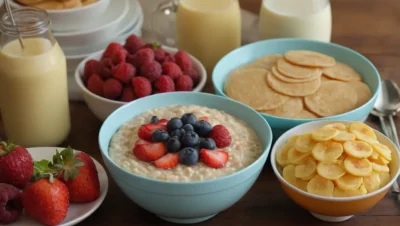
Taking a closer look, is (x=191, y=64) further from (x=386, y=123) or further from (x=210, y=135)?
(x=386, y=123)

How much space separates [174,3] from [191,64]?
0.40 meters

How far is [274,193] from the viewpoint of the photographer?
1200 mm

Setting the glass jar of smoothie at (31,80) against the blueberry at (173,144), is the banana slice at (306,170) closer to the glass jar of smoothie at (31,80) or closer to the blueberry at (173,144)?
the blueberry at (173,144)

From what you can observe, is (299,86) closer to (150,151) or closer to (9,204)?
(150,151)

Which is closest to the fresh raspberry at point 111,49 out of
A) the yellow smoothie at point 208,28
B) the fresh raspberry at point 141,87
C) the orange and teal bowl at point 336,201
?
the fresh raspberry at point 141,87

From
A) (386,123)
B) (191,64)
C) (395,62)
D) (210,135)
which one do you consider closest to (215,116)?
(210,135)

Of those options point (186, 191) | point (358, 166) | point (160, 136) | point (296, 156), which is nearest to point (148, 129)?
point (160, 136)

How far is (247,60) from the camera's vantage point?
4.83 ft

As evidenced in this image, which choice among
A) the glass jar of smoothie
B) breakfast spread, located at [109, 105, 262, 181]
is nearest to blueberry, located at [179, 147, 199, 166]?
breakfast spread, located at [109, 105, 262, 181]

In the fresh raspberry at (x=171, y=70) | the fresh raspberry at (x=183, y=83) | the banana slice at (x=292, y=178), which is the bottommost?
the fresh raspberry at (x=183, y=83)

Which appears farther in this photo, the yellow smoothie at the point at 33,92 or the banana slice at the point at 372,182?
the yellow smoothie at the point at 33,92

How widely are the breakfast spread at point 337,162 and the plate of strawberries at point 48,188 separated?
0.33m

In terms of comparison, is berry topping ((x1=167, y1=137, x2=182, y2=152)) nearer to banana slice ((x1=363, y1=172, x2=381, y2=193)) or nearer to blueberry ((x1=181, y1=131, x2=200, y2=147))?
blueberry ((x1=181, y1=131, x2=200, y2=147))

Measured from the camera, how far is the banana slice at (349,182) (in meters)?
1.05
